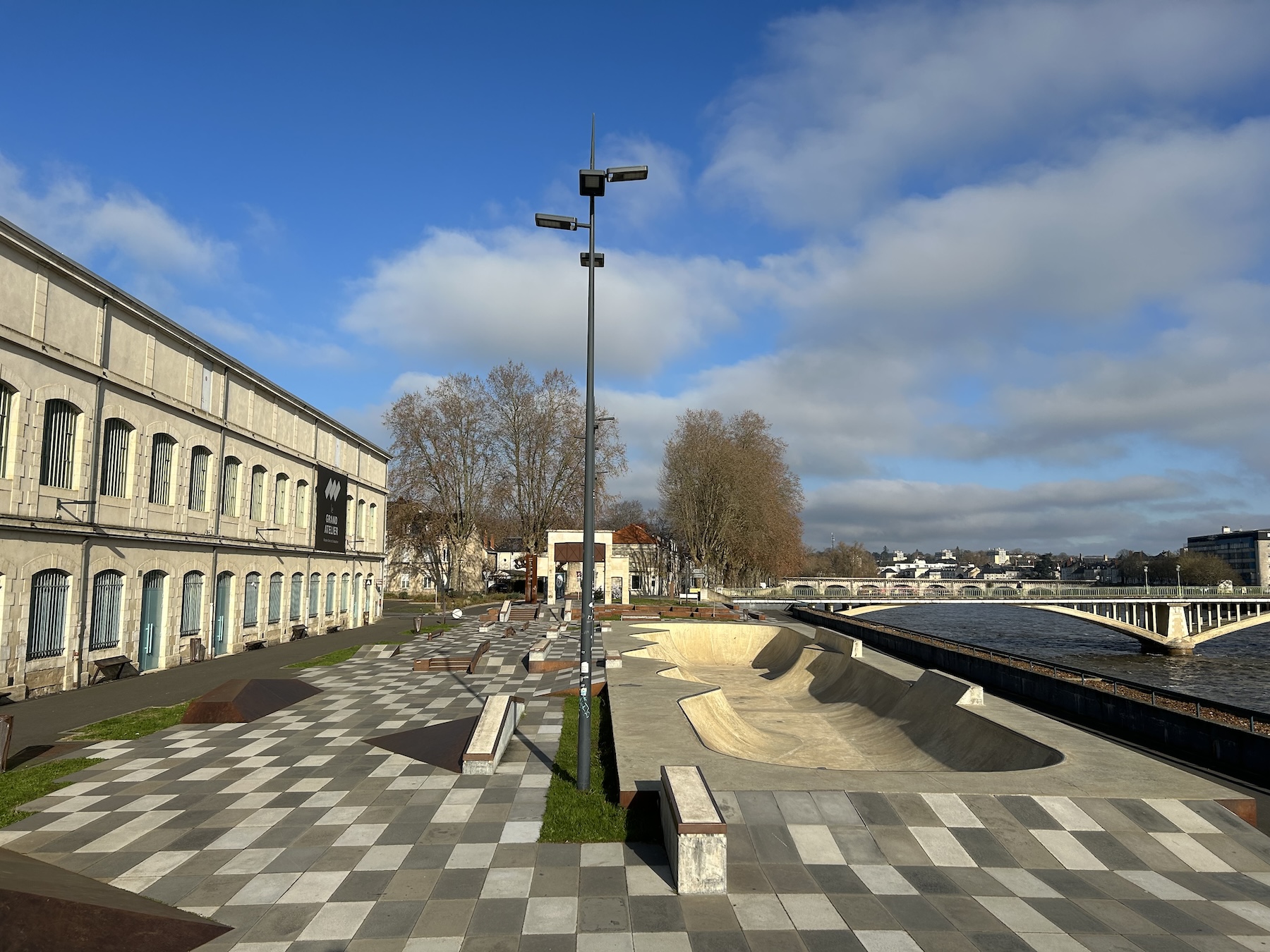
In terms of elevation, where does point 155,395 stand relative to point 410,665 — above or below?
above

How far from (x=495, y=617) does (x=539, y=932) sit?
35.0m

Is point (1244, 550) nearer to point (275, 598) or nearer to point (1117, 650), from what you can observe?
point (1117, 650)

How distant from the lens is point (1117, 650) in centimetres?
6950

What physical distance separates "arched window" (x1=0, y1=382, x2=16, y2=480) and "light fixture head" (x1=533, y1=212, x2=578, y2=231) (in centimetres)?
1600

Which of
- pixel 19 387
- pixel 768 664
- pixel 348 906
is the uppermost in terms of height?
pixel 19 387

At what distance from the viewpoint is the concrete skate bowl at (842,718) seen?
13.7 metres

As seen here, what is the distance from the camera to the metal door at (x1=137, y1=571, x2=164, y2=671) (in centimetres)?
2353

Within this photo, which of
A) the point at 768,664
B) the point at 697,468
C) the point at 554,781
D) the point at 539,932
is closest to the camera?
the point at 539,932

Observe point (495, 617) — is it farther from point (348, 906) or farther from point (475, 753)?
point (348, 906)

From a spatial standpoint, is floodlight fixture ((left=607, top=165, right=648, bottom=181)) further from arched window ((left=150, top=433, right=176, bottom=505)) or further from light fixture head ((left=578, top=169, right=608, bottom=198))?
arched window ((left=150, top=433, right=176, bottom=505))

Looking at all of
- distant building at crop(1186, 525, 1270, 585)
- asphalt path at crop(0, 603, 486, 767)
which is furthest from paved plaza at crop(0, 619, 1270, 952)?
distant building at crop(1186, 525, 1270, 585)

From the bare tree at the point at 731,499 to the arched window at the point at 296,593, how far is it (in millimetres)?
37551

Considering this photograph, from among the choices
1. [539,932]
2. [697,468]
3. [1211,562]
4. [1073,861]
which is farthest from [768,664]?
[1211,562]

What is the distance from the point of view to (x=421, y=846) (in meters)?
8.70
